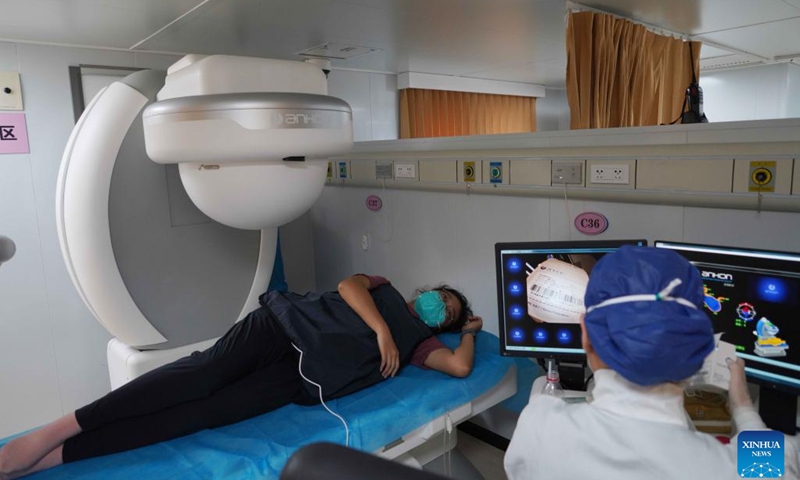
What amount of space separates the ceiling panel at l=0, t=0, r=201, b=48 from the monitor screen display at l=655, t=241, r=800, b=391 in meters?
1.81

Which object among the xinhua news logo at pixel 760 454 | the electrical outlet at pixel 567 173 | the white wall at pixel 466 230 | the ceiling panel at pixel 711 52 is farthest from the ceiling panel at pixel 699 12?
the xinhua news logo at pixel 760 454

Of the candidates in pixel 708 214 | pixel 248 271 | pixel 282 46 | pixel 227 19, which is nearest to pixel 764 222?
pixel 708 214

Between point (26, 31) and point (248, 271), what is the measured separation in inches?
51.2

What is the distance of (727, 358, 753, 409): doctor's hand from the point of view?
41.4 inches

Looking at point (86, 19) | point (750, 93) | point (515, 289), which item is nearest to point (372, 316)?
point (515, 289)

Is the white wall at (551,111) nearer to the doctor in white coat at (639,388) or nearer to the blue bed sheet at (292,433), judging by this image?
the blue bed sheet at (292,433)

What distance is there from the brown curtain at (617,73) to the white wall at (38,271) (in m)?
2.14

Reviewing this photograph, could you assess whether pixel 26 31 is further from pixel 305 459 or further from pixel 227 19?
pixel 305 459

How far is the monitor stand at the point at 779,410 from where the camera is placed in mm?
1174

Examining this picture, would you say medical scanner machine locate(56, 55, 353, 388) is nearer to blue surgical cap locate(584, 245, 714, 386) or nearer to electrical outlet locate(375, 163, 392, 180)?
electrical outlet locate(375, 163, 392, 180)

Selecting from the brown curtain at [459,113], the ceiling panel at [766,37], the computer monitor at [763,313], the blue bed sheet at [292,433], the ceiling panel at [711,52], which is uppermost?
the ceiling panel at [711,52]

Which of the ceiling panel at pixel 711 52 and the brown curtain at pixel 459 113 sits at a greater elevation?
the ceiling panel at pixel 711 52

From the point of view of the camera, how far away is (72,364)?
8.08 ft

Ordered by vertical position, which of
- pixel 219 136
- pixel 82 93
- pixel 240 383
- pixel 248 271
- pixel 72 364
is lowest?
pixel 72 364
